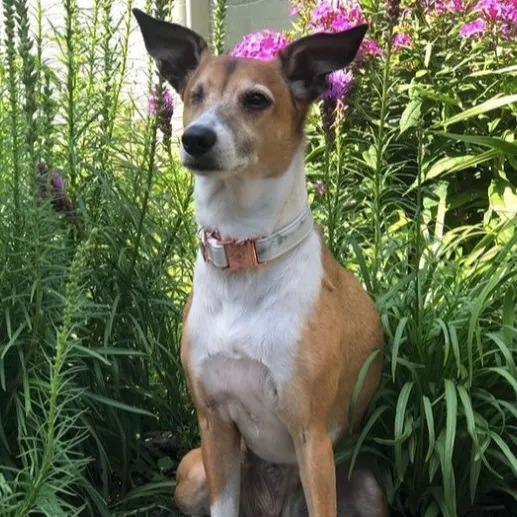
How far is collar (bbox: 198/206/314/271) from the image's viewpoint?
2.55 meters

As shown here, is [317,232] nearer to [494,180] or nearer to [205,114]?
[205,114]

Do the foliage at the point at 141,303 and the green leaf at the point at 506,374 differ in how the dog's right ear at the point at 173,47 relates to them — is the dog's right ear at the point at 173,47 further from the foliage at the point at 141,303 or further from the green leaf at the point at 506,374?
the green leaf at the point at 506,374

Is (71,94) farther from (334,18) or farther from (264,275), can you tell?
(334,18)

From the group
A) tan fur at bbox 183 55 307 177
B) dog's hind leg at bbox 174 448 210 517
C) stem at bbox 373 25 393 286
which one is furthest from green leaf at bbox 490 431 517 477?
tan fur at bbox 183 55 307 177

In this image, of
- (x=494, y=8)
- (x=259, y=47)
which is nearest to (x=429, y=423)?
(x=259, y=47)

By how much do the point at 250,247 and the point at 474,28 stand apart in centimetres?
260

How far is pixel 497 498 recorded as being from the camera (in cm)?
310

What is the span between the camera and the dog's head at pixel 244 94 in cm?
238

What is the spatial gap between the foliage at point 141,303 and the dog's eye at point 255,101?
0.48 m

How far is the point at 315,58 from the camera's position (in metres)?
2.66

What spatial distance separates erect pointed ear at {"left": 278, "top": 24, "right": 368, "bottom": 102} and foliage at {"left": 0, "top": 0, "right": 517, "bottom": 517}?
225mm

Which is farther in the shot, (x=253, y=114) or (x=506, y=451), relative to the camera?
(x=506, y=451)

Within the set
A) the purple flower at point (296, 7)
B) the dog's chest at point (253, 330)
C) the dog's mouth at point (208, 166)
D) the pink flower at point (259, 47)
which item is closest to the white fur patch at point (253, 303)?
the dog's chest at point (253, 330)

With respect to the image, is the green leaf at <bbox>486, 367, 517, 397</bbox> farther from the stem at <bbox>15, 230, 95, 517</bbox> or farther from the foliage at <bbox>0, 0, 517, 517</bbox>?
the stem at <bbox>15, 230, 95, 517</bbox>
